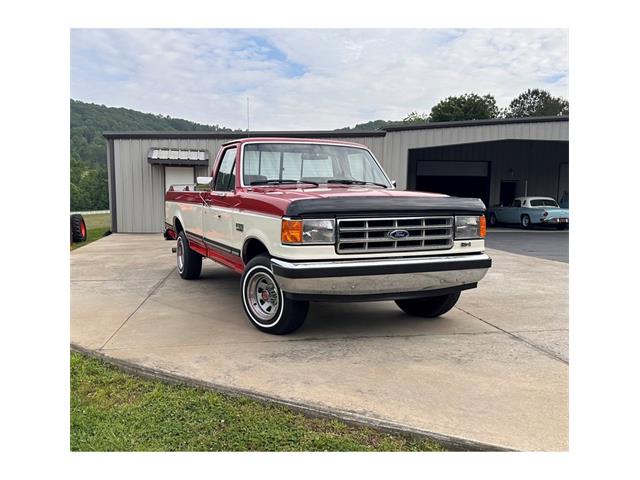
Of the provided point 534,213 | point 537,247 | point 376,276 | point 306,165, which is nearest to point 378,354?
point 376,276

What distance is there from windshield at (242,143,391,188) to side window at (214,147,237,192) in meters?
0.23

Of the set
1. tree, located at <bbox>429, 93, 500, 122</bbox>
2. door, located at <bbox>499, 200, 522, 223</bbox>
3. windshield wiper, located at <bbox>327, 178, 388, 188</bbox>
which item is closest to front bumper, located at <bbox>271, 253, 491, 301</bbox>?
windshield wiper, located at <bbox>327, 178, 388, 188</bbox>

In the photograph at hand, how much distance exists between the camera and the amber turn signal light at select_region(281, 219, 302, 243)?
4.16 metres

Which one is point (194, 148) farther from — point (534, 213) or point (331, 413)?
point (331, 413)

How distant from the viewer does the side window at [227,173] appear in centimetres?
579

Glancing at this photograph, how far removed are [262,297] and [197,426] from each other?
200cm

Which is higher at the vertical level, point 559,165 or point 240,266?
point 559,165

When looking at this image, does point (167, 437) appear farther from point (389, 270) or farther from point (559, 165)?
point (559, 165)

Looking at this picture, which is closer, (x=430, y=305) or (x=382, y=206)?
(x=382, y=206)

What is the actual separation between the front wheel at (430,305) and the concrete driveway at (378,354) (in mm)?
105

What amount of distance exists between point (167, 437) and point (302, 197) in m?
2.20

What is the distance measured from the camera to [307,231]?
4172 millimetres

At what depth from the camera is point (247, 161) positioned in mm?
5656
